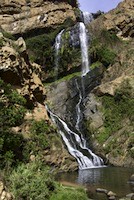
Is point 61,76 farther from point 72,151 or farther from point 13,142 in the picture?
point 13,142

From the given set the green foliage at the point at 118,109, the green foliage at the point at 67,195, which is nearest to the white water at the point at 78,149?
the green foliage at the point at 118,109

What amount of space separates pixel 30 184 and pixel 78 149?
73.4 feet

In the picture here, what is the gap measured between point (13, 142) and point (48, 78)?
32012mm

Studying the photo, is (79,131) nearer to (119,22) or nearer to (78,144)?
(78,144)

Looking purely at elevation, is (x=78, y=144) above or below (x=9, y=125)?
above

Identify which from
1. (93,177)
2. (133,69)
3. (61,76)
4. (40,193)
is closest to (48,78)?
(61,76)

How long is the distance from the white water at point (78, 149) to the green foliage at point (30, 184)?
17.3m

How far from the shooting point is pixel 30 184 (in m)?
13.4

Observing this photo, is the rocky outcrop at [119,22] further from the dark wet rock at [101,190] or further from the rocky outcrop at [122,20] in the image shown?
the dark wet rock at [101,190]

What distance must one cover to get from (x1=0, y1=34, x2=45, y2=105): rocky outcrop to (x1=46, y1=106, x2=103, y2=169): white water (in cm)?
551

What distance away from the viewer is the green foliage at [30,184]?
1267 centimetres

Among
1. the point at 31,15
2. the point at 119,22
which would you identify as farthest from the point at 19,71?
the point at 119,22

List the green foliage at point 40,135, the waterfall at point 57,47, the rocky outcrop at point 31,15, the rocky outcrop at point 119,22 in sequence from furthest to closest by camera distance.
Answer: the rocky outcrop at point 31,15
the rocky outcrop at point 119,22
the waterfall at point 57,47
the green foliage at point 40,135

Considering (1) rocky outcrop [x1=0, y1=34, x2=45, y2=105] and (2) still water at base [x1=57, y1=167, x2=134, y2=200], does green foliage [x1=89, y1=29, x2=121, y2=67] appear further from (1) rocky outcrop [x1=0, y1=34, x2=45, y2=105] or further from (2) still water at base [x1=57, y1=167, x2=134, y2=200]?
(2) still water at base [x1=57, y1=167, x2=134, y2=200]
